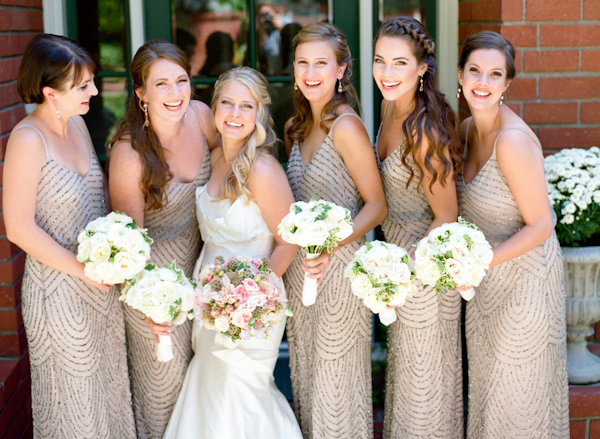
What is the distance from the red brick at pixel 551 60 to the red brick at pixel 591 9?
193mm

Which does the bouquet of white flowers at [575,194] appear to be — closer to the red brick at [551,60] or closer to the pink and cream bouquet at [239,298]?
the red brick at [551,60]

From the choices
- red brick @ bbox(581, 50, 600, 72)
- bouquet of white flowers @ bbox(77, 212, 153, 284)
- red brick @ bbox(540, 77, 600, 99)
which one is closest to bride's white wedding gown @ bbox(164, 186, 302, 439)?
bouquet of white flowers @ bbox(77, 212, 153, 284)

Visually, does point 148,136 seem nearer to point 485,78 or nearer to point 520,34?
point 485,78

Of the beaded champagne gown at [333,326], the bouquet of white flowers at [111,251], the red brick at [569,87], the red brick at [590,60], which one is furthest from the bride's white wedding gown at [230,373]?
the red brick at [590,60]

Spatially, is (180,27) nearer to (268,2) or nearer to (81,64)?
(268,2)

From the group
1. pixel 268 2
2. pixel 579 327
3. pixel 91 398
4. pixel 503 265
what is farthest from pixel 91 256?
pixel 579 327

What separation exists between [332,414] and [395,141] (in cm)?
142

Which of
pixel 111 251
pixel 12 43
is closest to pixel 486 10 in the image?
pixel 111 251

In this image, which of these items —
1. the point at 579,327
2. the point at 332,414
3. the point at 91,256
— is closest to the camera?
the point at 91,256

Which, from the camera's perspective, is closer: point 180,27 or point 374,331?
point 180,27

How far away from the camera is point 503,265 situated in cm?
369

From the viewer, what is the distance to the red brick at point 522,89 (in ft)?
13.6

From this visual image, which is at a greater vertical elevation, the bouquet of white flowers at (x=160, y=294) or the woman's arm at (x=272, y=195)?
the woman's arm at (x=272, y=195)

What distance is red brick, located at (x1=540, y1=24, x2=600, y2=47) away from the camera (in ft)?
13.4
